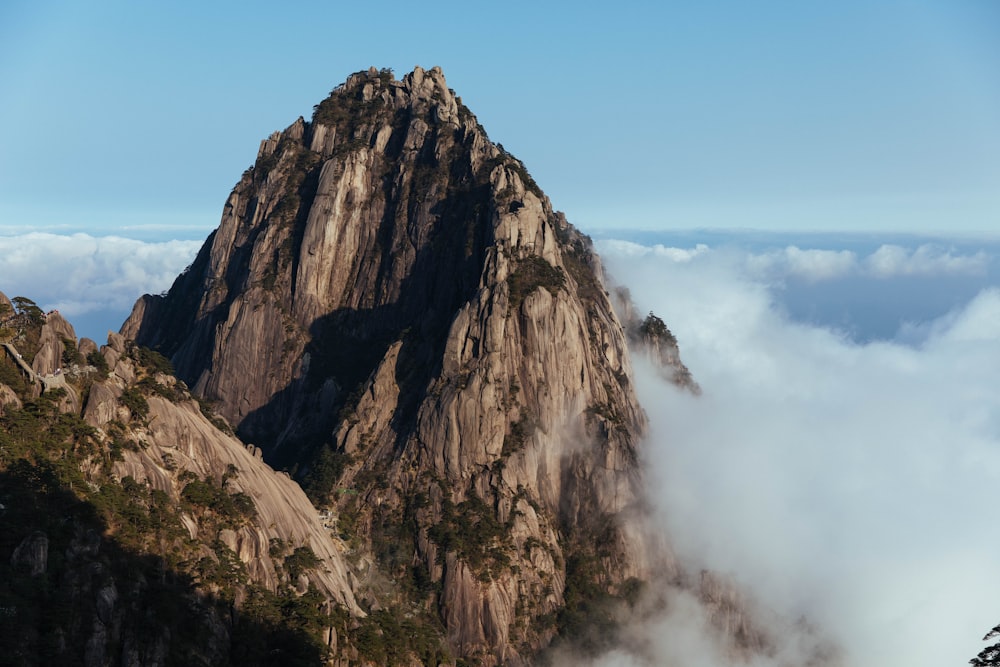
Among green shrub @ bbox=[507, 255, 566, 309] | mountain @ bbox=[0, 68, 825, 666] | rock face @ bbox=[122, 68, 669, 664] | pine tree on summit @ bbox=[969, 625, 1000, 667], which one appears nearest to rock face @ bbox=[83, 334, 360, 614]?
mountain @ bbox=[0, 68, 825, 666]

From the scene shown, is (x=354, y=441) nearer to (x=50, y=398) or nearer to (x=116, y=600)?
(x=50, y=398)

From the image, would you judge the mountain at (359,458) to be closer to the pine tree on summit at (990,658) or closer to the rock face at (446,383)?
the rock face at (446,383)

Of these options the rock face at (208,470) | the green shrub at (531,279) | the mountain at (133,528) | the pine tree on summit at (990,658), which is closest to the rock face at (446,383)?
the green shrub at (531,279)

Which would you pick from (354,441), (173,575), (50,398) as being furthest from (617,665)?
(50,398)

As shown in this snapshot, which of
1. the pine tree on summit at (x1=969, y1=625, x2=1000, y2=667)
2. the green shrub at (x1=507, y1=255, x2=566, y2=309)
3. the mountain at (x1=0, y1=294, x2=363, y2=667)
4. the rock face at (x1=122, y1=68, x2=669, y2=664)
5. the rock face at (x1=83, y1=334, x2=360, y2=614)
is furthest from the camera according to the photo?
the green shrub at (x1=507, y1=255, x2=566, y2=309)

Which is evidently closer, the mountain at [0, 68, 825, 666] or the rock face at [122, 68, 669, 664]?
the mountain at [0, 68, 825, 666]

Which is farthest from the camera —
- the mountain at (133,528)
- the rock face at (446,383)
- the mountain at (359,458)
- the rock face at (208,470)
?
the rock face at (446,383)

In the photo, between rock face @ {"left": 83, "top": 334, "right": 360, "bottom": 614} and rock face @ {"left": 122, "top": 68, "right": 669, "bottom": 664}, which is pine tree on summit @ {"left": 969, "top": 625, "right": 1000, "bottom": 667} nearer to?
rock face @ {"left": 83, "top": 334, "right": 360, "bottom": 614}

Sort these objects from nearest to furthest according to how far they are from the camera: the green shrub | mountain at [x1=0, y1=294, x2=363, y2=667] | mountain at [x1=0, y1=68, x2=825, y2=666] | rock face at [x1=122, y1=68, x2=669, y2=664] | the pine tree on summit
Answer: the pine tree on summit
mountain at [x1=0, y1=294, x2=363, y2=667]
mountain at [x1=0, y1=68, x2=825, y2=666]
rock face at [x1=122, y1=68, x2=669, y2=664]
the green shrub
